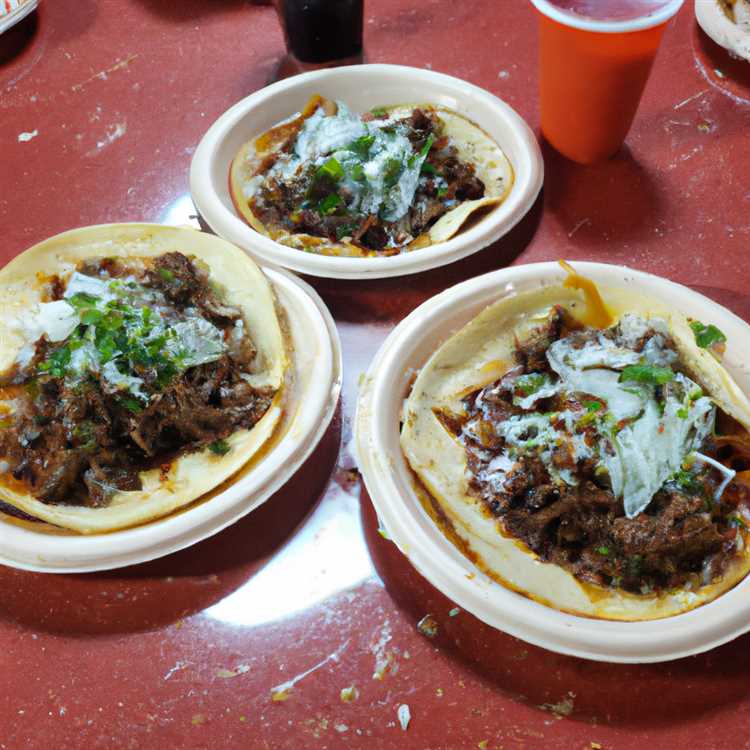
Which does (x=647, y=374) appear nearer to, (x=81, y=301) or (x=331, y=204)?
(x=331, y=204)

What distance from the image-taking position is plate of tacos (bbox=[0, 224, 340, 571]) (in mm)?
1261

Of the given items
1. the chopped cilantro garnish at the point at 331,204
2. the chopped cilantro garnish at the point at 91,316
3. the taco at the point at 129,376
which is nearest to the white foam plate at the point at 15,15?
the taco at the point at 129,376

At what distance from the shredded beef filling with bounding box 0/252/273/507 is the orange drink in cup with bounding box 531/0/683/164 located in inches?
41.6

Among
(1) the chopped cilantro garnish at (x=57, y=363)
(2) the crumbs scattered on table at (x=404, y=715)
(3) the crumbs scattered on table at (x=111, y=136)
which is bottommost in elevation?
(2) the crumbs scattered on table at (x=404, y=715)

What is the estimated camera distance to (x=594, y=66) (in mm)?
1706

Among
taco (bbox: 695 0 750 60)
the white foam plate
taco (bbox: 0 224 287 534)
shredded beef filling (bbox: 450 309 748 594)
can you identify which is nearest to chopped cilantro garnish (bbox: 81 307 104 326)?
taco (bbox: 0 224 287 534)

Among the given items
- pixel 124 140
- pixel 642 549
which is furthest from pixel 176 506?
pixel 124 140

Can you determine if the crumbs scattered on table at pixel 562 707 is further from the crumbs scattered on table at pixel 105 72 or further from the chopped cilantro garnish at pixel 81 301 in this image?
the crumbs scattered on table at pixel 105 72

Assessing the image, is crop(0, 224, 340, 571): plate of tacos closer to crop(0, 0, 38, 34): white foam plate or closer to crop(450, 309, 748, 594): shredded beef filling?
crop(450, 309, 748, 594): shredded beef filling

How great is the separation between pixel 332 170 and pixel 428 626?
1.12m

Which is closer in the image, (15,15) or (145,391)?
(145,391)

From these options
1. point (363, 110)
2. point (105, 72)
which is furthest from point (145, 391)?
point (105, 72)

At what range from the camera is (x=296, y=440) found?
1.33 m

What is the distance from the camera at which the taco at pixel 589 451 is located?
1.17 meters
